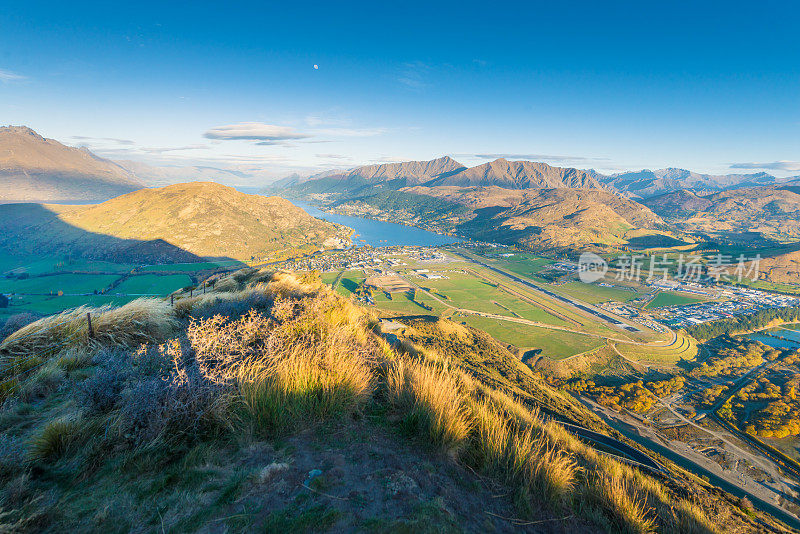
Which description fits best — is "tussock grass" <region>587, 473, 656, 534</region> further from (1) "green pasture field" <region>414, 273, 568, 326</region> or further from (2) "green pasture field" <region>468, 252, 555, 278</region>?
(2) "green pasture field" <region>468, 252, 555, 278</region>

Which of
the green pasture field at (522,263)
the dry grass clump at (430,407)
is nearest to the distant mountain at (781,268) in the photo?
the green pasture field at (522,263)

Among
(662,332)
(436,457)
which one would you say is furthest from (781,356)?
(436,457)

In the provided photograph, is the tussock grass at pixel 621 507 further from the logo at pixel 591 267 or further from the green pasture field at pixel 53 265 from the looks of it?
the green pasture field at pixel 53 265

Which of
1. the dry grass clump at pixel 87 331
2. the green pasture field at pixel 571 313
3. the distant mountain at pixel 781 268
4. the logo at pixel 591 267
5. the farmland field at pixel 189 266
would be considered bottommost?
the green pasture field at pixel 571 313

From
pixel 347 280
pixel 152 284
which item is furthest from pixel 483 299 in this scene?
pixel 152 284

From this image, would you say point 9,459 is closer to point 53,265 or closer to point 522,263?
point 522,263

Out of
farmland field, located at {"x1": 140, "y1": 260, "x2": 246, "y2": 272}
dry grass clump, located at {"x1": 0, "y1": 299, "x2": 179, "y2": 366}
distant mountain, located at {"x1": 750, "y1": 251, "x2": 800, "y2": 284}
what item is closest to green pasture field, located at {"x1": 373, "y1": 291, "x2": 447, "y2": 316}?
farmland field, located at {"x1": 140, "y1": 260, "x2": 246, "y2": 272}

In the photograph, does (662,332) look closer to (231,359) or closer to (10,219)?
(231,359)
